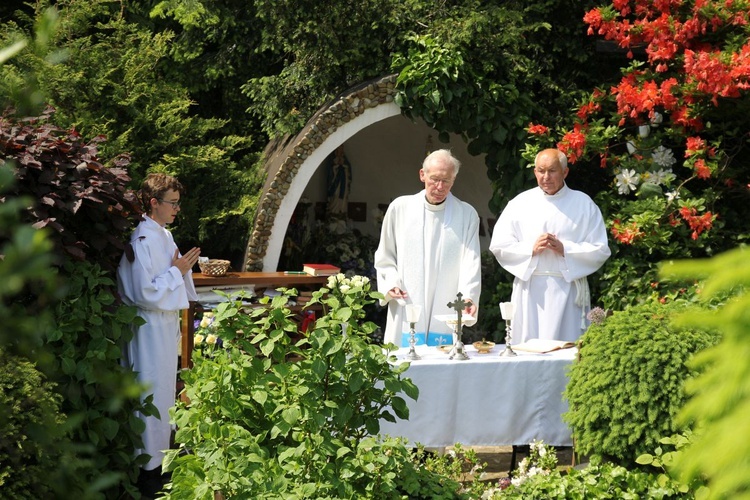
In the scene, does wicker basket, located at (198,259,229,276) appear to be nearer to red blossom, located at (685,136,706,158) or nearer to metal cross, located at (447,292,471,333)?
metal cross, located at (447,292,471,333)

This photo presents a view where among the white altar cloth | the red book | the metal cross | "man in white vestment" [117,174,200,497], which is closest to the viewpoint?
"man in white vestment" [117,174,200,497]

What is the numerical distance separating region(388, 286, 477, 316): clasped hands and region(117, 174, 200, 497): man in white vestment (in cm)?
129

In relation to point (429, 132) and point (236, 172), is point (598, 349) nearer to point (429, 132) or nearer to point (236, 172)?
point (236, 172)

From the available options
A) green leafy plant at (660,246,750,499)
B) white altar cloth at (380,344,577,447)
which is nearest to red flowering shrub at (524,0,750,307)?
white altar cloth at (380,344,577,447)

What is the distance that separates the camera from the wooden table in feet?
24.0

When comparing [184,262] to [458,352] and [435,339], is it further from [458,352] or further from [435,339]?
[435,339]

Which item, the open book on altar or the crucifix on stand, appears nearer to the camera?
the crucifix on stand

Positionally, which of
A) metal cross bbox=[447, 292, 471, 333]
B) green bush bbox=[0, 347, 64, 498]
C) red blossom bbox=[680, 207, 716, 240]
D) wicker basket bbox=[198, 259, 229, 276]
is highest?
red blossom bbox=[680, 207, 716, 240]

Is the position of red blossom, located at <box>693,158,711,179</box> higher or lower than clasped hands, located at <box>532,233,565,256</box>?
higher

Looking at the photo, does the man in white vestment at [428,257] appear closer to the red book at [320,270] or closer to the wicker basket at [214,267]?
the red book at [320,270]

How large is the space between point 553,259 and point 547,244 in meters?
0.28

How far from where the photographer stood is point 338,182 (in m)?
10.7

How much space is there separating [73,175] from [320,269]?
337 cm

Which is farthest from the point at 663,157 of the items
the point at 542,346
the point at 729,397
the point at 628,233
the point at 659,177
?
the point at 729,397
